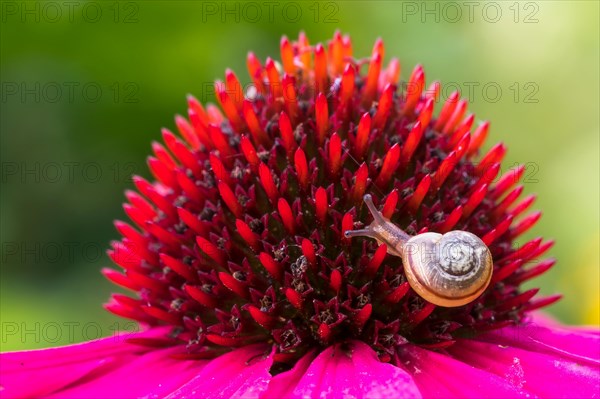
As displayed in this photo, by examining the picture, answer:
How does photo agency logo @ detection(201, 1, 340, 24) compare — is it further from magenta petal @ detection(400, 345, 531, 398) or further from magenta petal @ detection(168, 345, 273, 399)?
magenta petal @ detection(400, 345, 531, 398)

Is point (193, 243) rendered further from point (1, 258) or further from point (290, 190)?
point (1, 258)

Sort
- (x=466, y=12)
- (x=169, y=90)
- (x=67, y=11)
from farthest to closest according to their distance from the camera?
(x=466, y=12) → (x=169, y=90) → (x=67, y=11)

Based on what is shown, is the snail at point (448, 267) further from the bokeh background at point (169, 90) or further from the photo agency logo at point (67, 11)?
the photo agency logo at point (67, 11)

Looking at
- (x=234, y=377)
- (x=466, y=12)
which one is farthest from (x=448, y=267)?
(x=466, y=12)

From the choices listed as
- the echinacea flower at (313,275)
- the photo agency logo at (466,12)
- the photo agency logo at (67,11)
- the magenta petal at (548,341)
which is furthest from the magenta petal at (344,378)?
the photo agency logo at (466,12)

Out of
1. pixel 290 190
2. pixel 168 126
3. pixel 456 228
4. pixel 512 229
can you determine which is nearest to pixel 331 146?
pixel 290 190

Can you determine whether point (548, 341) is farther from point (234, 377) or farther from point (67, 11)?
point (67, 11)
